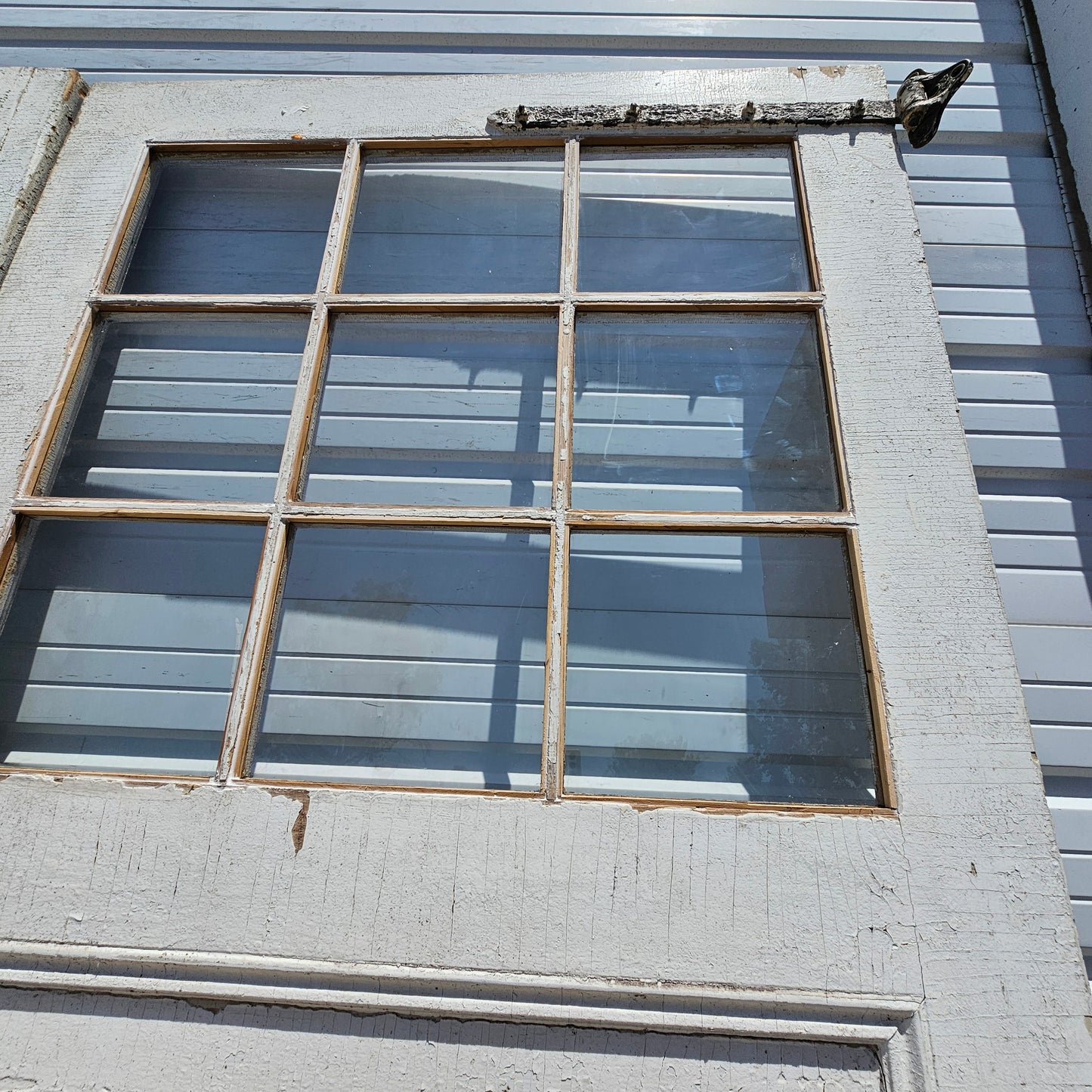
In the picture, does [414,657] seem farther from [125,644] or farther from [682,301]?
[682,301]

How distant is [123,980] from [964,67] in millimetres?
1623

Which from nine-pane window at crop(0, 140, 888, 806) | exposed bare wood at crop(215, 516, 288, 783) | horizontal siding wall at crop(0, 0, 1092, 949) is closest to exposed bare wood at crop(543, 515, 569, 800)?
nine-pane window at crop(0, 140, 888, 806)

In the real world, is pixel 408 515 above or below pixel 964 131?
→ below

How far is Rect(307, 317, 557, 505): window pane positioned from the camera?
3.35 feet

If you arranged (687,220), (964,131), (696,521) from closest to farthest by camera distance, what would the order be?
1. (696,521)
2. (687,220)
3. (964,131)

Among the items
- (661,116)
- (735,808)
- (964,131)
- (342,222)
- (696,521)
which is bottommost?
(735,808)

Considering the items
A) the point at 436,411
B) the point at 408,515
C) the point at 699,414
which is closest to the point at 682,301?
the point at 699,414

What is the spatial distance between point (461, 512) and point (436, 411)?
26 centimetres

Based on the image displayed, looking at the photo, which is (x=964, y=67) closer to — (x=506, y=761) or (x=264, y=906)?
(x=506, y=761)

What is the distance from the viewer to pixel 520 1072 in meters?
0.67

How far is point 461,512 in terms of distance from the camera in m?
0.92

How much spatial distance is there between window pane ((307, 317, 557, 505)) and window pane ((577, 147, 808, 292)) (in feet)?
0.60

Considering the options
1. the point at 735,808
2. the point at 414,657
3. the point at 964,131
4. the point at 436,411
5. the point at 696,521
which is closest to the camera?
the point at 735,808

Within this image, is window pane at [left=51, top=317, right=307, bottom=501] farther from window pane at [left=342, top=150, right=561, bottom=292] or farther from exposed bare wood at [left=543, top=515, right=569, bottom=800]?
exposed bare wood at [left=543, top=515, right=569, bottom=800]
